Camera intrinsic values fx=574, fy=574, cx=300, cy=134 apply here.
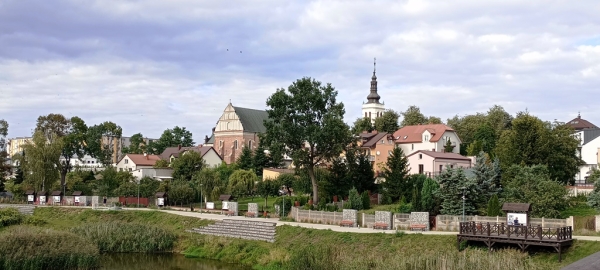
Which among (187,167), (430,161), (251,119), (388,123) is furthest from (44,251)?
(251,119)

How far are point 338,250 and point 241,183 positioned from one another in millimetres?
32198

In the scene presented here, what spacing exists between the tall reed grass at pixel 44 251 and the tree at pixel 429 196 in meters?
19.1

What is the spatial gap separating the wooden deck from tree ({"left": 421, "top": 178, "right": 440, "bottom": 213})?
888 cm

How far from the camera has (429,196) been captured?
117ft

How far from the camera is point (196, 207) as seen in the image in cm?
5106

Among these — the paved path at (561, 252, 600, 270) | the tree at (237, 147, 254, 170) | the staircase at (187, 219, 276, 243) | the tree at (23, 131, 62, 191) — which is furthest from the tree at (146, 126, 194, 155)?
the paved path at (561, 252, 600, 270)

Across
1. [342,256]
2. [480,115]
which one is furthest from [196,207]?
[480,115]

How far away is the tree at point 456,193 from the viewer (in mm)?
34750

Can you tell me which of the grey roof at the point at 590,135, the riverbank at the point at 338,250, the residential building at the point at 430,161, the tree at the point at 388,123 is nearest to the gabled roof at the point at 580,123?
the grey roof at the point at 590,135

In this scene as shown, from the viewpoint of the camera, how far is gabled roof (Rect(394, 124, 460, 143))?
223 feet

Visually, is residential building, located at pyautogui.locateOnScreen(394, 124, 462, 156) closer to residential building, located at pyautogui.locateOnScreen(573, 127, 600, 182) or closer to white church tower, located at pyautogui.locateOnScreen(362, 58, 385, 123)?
residential building, located at pyautogui.locateOnScreen(573, 127, 600, 182)

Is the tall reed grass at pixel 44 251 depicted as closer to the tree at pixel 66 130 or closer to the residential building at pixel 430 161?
the residential building at pixel 430 161

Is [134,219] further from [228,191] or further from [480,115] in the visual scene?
[480,115]

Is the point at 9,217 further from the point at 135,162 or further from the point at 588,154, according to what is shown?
the point at 588,154
